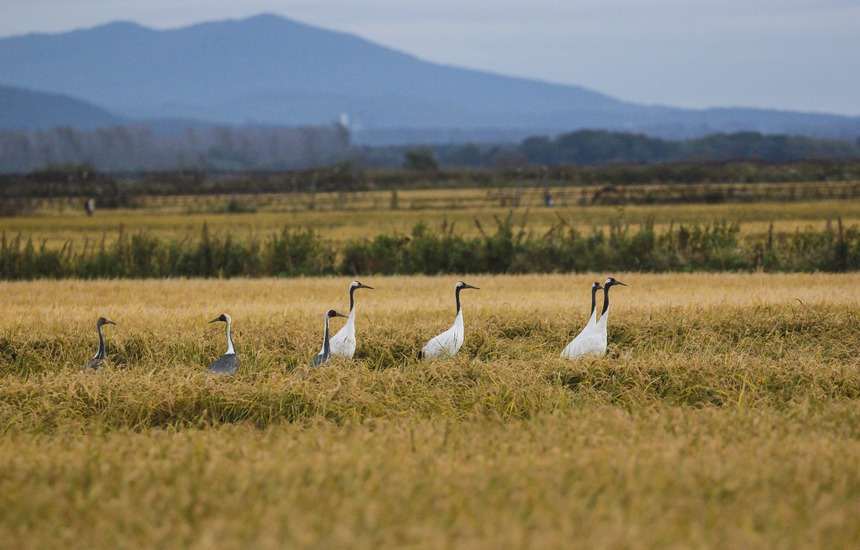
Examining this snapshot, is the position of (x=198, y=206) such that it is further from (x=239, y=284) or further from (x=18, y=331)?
(x=18, y=331)

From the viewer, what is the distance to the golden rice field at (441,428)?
5457mm

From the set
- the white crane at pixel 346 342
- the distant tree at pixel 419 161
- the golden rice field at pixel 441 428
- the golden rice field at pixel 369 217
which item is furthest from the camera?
the distant tree at pixel 419 161

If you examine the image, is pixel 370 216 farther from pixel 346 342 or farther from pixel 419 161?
pixel 419 161

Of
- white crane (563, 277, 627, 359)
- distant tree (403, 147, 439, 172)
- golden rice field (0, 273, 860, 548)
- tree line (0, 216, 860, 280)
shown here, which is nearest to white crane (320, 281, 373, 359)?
golden rice field (0, 273, 860, 548)

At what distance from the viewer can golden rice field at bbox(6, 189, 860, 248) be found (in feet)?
136

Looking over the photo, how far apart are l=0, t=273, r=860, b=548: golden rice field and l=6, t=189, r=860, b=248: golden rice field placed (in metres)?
22.9

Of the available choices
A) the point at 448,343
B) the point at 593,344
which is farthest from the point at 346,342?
the point at 593,344

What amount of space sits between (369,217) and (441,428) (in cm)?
4347

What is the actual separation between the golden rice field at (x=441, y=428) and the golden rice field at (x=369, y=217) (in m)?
22.9

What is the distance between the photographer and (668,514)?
217 inches

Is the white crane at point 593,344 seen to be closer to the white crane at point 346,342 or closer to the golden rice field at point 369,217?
the white crane at point 346,342

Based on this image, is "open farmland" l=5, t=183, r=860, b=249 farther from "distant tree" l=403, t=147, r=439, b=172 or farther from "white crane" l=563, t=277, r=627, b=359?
"distant tree" l=403, t=147, r=439, b=172

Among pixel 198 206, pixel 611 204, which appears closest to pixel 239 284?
pixel 611 204

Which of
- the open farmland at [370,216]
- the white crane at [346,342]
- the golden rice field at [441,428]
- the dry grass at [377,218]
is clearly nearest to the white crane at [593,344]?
the golden rice field at [441,428]
